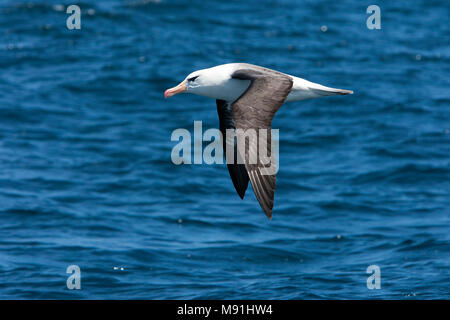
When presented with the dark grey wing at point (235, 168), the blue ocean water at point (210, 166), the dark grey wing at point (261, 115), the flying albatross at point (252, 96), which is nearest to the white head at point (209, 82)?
the flying albatross at point (252, 96)

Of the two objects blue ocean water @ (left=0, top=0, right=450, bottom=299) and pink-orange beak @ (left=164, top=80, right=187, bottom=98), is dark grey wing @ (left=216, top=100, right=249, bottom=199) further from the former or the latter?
blue ocean water @ (left=0, top=0, right=450, bottom=299)

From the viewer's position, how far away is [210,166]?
1877cm

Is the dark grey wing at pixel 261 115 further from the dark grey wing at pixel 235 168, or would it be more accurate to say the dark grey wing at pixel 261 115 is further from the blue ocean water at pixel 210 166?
the blue ocean water at pixel 210 166

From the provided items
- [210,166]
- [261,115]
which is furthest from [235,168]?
[210,166]

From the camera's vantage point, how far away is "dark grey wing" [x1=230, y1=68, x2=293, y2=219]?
9.65 meters

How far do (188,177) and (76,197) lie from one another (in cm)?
256

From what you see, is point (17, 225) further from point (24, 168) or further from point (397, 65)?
point (397, 65)

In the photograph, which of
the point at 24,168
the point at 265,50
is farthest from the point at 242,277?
the point at 265,50

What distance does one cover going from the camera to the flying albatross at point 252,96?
968 centimetres

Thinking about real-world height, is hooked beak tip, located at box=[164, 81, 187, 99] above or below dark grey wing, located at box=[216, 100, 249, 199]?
above

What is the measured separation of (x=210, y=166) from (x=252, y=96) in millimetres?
8687

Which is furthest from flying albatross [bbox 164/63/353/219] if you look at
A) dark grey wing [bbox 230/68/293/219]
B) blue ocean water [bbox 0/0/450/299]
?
blue ocean water [bbox 0/0/450/299]

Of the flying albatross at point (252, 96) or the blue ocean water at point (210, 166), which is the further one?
the blue ocean water at point (210, 166)
